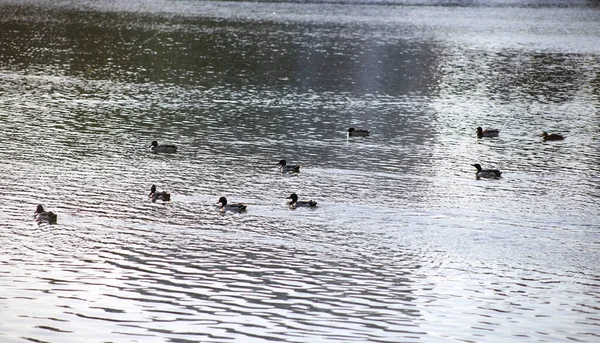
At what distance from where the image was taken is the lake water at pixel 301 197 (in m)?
22.3

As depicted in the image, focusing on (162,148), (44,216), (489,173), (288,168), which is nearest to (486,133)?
(489,173)

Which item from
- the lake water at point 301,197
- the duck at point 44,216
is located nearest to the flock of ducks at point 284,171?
the duck at point 44,216

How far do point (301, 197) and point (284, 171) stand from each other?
3.66 metres

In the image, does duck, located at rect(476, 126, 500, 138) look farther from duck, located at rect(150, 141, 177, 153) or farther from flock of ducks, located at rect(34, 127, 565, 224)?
duck, located at rect(150, 141, 177, 153)

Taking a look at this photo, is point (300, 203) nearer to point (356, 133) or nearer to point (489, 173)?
point (489, 173)

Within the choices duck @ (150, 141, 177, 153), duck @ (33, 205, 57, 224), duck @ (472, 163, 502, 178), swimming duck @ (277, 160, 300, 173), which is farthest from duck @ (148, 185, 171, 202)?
duck @ (472, 163, 502, 178)

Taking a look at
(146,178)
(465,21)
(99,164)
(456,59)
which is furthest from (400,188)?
(465,21)

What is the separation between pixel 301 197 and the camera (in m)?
32.1

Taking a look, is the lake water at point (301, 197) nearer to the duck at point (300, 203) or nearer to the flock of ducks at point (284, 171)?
the duck at point (300, 203)

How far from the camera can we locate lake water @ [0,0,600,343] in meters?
22.3

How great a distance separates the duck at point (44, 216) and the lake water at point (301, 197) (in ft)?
1.56

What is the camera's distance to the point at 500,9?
135 meters

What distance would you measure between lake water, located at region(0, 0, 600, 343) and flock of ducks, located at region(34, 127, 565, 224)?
0.34 metres

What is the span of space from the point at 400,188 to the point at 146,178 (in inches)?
321
